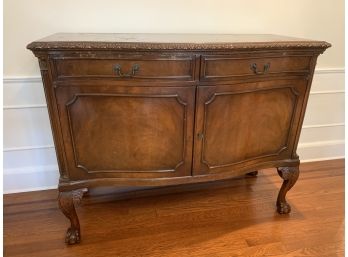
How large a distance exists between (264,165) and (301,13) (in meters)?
1.08

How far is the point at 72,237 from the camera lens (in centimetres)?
143

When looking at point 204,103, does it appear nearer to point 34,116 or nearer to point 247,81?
point 247,81

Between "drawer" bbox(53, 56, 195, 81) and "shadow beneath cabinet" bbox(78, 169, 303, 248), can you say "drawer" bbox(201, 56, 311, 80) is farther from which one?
"shadow beneath cabinet" bbox(78, 169, 303, 248)

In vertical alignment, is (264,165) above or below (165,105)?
below

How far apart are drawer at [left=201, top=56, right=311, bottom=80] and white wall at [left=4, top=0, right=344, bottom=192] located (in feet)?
1.91

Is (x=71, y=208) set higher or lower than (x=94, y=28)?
lower

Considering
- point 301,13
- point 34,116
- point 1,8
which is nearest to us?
point 1,8

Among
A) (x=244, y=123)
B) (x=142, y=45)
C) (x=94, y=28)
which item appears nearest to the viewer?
(x=142, y=45)

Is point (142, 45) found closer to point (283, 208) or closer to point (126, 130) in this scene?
point (126, 130)

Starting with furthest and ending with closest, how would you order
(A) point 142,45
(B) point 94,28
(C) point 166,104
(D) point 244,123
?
(B) point 94,28 → (D) point 244,123 → (C) point 166,104 → (A) point 142,45

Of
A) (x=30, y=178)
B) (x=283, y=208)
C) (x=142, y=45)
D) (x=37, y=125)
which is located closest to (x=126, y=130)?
(x=142, y=45)

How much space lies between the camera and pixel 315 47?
4.22 ft

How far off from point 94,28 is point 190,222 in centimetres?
125

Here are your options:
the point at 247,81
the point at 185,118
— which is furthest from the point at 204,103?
the point at 247,81
